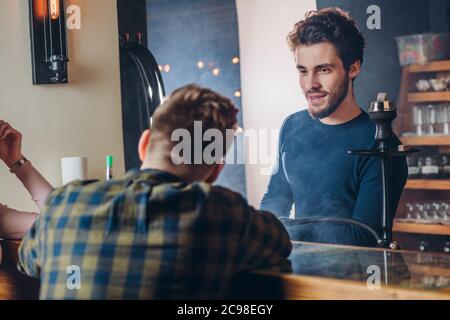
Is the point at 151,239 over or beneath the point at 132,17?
beneath

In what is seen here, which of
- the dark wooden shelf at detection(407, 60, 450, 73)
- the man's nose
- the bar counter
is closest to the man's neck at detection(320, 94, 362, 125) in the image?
the man's nose

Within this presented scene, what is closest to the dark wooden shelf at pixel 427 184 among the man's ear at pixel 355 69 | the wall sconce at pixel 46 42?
the man's ear at pixel 355 69

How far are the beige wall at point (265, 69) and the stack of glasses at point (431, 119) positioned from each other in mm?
392

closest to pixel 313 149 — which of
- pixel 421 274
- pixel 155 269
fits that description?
pixel 421 274

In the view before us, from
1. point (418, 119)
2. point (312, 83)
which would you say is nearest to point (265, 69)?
point (312, 83)

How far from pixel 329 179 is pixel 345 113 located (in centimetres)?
22

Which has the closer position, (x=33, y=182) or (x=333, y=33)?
(x=333, y=33)

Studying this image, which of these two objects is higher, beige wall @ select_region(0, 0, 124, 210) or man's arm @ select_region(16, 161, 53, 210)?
beige wall @ select_region(0, 0, 124, 210)

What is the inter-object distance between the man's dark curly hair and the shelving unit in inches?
7.3

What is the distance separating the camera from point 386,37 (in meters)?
2.06

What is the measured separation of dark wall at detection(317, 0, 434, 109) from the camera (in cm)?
201

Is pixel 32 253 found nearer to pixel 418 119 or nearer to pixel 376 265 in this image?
pixel 376 265

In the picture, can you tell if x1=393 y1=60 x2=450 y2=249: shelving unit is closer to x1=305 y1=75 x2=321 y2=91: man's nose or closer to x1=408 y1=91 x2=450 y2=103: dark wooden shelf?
x1=408 y1=91 x2=450 y2=103: dark wooden shelf

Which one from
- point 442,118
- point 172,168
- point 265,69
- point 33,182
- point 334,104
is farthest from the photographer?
point 33,182
